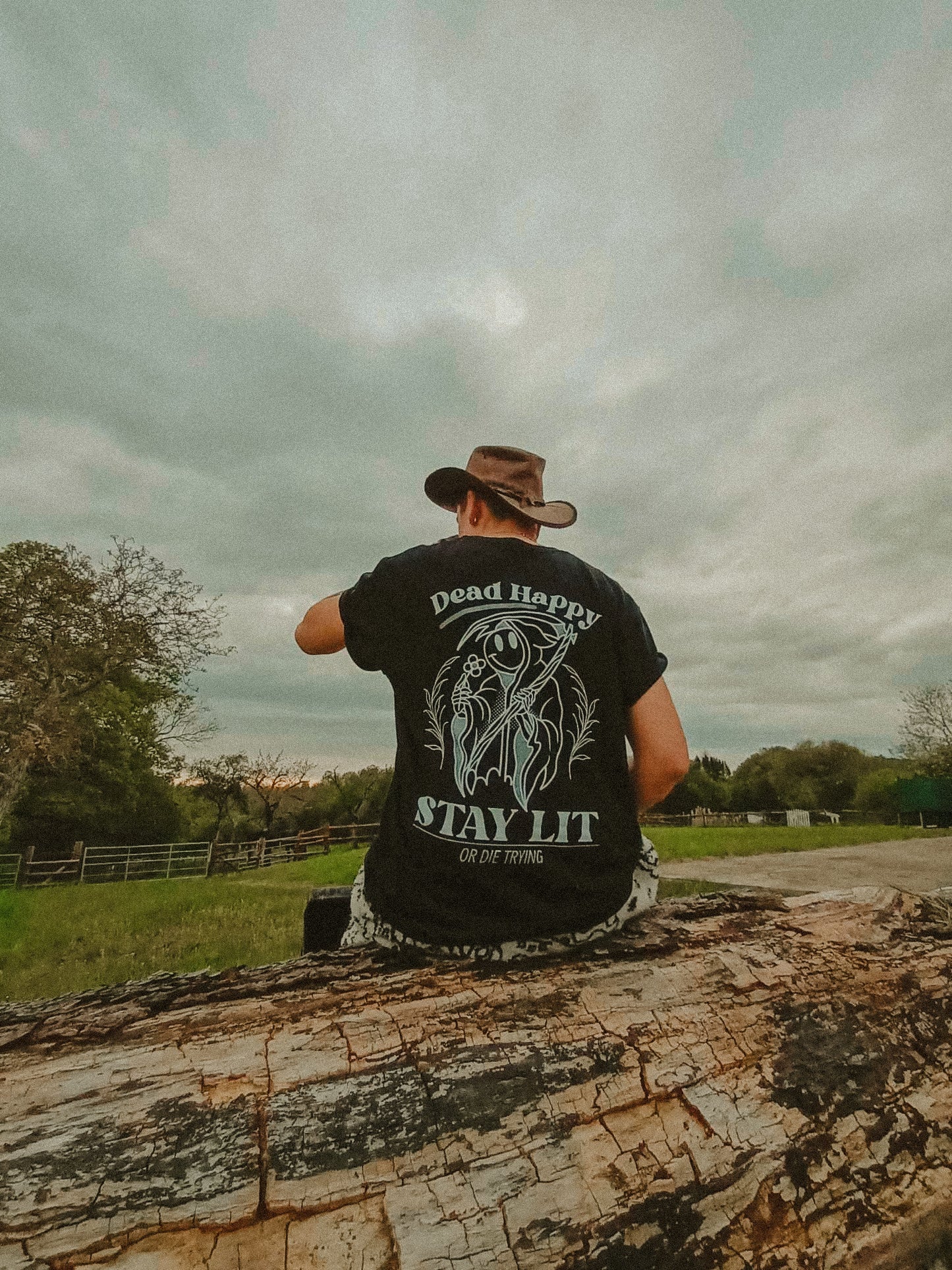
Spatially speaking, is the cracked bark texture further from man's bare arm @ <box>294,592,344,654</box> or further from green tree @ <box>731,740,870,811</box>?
green tree @ <box>731,740,870,811</box>

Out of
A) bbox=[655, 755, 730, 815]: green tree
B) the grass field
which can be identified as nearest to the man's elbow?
the grass field

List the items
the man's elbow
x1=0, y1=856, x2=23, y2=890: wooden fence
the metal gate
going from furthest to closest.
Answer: the metal gate, x1=0, y1=856, x2=23, y2=890: wooden fence, the man's elbow

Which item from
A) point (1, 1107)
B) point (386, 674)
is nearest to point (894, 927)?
point (386, 674)

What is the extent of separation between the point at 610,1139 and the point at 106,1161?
0.86m

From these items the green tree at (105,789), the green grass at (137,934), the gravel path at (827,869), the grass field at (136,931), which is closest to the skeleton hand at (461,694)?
the grass field at (136,931)

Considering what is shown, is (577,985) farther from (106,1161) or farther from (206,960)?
(206,960)

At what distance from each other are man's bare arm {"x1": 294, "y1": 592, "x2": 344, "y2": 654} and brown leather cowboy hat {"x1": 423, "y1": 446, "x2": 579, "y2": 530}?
0.67 meters

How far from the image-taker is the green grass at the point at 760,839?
16219 mm

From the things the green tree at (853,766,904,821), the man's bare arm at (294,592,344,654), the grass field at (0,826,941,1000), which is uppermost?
the man's bare arm at (294,592,344,654)

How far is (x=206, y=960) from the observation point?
6.17 metres

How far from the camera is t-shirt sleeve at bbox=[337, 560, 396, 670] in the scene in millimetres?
2027

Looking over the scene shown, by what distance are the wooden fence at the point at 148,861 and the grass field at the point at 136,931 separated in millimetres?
13053

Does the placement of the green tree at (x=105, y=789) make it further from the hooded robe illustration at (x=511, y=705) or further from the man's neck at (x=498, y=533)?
the hooded robe illustration at (x=511, y=705)

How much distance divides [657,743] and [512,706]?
52cm
